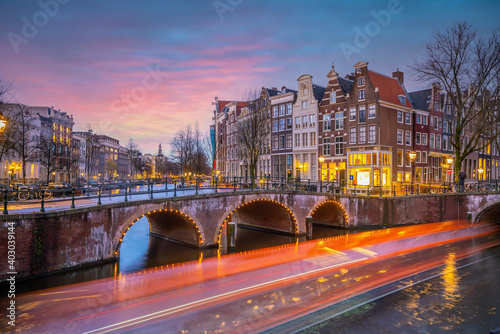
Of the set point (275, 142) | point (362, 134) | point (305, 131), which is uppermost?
point (305, 131)

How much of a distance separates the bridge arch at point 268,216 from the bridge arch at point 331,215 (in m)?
2.44

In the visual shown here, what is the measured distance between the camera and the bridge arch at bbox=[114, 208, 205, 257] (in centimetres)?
1878

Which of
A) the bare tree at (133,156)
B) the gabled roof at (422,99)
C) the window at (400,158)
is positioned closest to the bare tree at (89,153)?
the bare tree at (133,156)

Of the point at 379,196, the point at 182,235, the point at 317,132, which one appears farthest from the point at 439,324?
the point at 317,132

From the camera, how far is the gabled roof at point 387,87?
128 feet

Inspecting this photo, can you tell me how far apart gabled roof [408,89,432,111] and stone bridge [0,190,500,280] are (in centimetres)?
1631

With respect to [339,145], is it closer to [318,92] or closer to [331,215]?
[318,92]

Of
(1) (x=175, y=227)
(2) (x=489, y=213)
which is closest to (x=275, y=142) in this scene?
(2) (x=489, y=213)

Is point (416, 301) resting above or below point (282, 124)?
below

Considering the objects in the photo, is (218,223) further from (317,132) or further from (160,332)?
(317,132)

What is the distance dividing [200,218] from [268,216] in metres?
9.79

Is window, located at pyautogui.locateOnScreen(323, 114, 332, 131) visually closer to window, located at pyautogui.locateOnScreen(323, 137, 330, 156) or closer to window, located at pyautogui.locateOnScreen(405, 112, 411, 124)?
window, located at pyautogui.locateOnScreen(323, 137, 330, 156)

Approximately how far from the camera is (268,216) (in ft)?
97.0

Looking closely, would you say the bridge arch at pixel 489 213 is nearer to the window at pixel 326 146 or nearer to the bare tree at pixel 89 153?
the window at pixel 326 146
